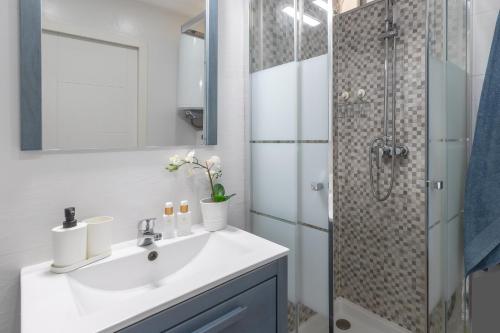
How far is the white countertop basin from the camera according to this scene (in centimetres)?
64

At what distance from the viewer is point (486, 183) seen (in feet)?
3.86

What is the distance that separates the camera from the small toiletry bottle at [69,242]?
2.75 ft

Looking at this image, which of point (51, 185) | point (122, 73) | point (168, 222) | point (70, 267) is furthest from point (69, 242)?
point (122, 73)

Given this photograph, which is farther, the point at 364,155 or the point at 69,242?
the point at 364,155

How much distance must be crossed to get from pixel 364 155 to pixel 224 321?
140 cm

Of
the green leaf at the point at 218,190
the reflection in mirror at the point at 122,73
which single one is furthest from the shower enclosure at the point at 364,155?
the reflection in mirror at the point at 122,73

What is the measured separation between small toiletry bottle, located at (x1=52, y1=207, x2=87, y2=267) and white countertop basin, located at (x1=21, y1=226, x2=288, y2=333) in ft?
0.13

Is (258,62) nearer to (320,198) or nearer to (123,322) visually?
(320,198)

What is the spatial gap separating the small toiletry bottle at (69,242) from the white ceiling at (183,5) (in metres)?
0.88

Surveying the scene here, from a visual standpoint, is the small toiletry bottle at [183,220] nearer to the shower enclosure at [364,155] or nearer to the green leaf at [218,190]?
the green leaf at [218,190]

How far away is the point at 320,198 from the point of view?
116 cm

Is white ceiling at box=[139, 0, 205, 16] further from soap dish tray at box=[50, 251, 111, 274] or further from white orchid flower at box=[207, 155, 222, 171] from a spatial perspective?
soap dish tray at box=[50, 251, 111, 274]

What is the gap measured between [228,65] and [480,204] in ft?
4.24

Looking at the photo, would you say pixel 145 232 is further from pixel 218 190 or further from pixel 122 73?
pixel 122 73
